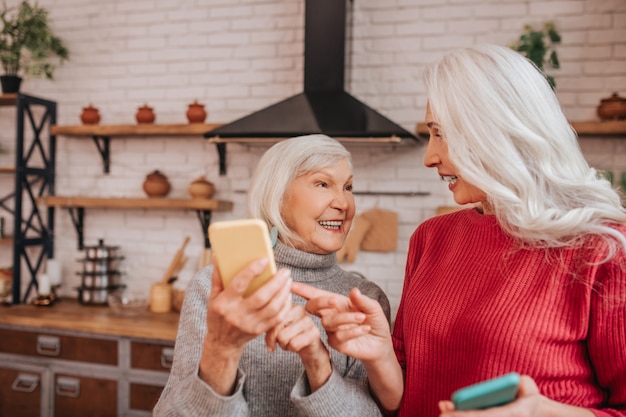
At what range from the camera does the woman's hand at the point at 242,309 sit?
0.93 meters

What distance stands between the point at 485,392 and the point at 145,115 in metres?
2.87

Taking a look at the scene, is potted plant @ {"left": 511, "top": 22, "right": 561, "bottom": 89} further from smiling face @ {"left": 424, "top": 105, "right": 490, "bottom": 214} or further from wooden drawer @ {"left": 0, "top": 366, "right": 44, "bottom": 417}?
wooden drawer @ {"left": 0, "top": 366, "right": 44, "bottom": 417}

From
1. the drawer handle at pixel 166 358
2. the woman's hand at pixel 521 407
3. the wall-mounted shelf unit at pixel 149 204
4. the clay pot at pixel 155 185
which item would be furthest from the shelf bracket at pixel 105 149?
→ the woman's hand at pixel 521 407

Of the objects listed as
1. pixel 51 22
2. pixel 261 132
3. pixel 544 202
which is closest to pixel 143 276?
pixel 261 132

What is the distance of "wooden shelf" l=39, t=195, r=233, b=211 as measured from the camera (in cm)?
309

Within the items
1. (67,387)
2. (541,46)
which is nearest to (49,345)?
(67,387)

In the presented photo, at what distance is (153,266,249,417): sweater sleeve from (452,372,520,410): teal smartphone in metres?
0.53

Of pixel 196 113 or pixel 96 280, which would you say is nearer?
pixel 196 113

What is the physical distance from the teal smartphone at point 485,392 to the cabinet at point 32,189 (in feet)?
10.3

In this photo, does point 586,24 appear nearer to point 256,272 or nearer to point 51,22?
point 256,272

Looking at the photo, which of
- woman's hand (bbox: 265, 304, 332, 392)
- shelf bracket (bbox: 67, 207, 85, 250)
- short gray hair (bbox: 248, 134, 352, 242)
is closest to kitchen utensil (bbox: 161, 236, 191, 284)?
shelf bracket (bbox: 67, 207, 85, 250)

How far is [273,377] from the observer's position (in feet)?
4.78

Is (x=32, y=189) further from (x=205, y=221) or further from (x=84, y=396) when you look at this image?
(x=84, y=396)

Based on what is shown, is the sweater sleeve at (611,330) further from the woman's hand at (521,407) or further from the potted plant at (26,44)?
the potted plant at (26,44)
